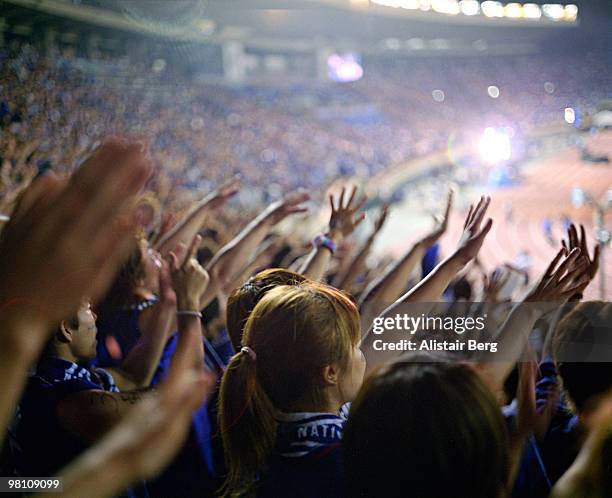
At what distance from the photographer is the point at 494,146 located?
5484 millimetres

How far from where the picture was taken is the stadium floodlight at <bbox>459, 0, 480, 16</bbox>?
3041mm

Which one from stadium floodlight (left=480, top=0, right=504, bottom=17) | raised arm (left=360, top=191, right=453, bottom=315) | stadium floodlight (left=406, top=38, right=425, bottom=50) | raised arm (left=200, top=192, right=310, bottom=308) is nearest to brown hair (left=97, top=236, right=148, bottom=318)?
raised arm (left=200, top=192, right=310, bottom=308)

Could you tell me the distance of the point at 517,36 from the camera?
3.12 metres

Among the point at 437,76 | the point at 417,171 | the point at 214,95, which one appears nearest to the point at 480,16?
the point at 437,76

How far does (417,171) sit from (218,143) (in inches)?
125

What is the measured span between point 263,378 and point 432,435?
32 cm

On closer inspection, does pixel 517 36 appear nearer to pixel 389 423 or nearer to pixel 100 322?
pixel 100 322

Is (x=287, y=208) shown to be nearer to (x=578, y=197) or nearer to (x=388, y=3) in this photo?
(x=578, y=197)

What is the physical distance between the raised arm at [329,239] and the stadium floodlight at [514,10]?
4.80ft

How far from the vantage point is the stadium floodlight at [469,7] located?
304 centimetres

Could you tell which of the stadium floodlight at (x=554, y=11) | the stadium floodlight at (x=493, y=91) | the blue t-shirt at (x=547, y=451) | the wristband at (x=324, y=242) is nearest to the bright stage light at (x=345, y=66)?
the stadium floodlight at (x=493, y=91)

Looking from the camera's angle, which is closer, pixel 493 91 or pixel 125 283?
pixel 125 283

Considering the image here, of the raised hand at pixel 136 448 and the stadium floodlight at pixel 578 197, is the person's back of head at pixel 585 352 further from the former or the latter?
the stadium floodlight at pixel 578 197

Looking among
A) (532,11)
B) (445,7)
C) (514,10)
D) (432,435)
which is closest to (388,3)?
(445,7)
